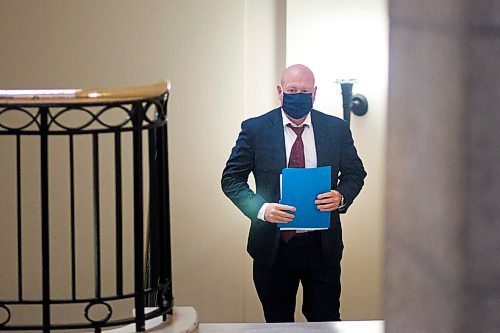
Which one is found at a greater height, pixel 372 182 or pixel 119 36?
pixel 119 36

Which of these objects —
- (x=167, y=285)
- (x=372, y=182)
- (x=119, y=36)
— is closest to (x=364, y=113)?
(x=372, y=182)

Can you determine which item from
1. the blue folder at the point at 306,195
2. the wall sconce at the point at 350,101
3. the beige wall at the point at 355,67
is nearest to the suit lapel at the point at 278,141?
the blue folder at the point at 306,195

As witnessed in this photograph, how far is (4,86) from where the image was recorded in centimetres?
684

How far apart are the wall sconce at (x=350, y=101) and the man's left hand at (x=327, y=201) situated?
45.2 inches

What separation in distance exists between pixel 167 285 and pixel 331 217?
1612mm

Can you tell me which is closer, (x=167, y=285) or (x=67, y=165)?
(x=167, y=285)

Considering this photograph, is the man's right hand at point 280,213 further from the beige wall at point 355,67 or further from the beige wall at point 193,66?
the beige wall at point 193,66

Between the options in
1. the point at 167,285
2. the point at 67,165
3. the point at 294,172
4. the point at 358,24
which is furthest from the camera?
the point at 67,165

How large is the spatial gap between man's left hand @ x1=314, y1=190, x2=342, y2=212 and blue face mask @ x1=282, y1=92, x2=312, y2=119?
0.48 metres

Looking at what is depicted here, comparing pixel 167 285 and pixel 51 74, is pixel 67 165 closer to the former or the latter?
pixel 51 74

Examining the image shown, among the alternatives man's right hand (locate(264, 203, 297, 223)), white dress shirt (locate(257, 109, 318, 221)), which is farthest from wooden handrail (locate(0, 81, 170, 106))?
white dress shirt (locate(257, 109, 318, 221))

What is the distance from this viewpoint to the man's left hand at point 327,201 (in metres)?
5.15

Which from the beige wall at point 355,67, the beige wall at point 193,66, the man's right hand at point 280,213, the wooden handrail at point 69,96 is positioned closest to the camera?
the wooden handrail at point 69,96

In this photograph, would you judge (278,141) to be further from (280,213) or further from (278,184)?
(280,213)
